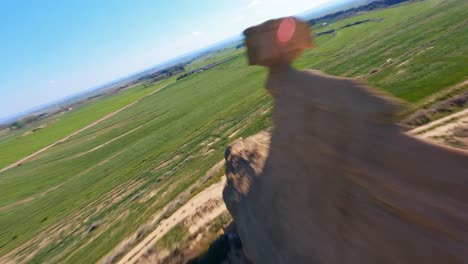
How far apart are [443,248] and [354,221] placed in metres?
1.87

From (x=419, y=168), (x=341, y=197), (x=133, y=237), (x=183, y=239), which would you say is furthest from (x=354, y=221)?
(x=133, y=237)

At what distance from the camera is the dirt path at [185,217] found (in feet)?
54.6

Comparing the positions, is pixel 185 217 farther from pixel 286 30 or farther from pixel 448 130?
pixel 448 130

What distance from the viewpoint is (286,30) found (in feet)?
35.2

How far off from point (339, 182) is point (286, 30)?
5.30 m

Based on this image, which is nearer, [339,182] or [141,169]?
[339,182]

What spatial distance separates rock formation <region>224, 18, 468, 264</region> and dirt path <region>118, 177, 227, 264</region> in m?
4.49

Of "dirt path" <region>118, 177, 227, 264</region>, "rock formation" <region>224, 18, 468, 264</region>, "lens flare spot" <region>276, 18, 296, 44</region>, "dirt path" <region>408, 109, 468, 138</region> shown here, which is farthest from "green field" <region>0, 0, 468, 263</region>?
"lens flare spot" <region>276, 18, 296, 44</region>

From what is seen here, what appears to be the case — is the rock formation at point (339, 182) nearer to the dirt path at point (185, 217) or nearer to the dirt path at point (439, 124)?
the dirt path at point (185, 217)

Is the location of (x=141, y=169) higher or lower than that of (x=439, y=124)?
lower

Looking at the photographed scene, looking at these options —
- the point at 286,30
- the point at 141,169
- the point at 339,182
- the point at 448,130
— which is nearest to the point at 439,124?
the point at 448,130

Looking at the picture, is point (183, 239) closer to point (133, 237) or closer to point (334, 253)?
point (133, 237)

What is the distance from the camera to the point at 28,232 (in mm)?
37969

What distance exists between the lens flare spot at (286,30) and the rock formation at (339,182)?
0.05 m
